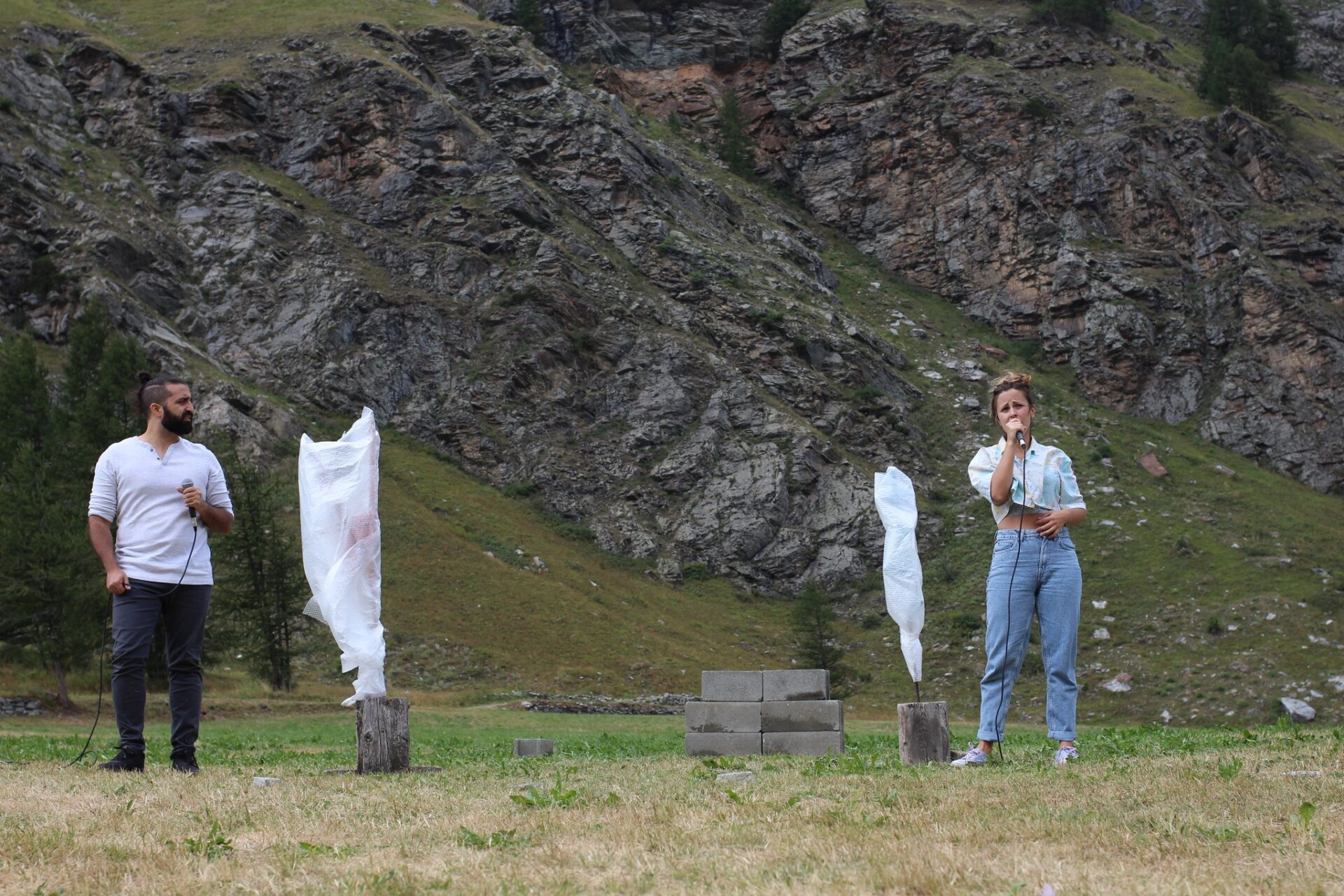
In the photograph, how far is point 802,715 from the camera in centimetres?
1225

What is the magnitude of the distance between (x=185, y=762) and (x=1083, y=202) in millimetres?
69895

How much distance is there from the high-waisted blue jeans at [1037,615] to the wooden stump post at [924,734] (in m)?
0.43

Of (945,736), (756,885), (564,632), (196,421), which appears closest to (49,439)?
(196,421)

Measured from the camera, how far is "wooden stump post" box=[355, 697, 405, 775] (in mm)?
8086

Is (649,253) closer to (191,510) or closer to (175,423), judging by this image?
(175,423)

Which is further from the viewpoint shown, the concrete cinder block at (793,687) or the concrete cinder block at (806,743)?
the concrete cinder block at (793,687)

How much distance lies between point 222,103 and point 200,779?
62.5m

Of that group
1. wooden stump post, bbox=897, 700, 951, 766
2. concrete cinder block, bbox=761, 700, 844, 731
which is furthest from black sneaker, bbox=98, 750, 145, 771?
concrete cinder block, bbox=761, 700, 844, 731

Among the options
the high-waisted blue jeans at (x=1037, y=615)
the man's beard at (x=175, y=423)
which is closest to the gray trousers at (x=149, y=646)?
the man's beard at (x=175, y=423)

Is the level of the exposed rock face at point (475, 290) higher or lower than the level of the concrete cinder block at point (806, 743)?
higher

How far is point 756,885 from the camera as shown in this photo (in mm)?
3637

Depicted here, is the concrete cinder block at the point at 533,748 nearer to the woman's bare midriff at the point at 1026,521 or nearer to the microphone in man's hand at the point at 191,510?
the microphone in man's hand at the point at 191,510

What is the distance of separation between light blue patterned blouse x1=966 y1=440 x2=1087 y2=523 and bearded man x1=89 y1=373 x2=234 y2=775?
5579 millimetres

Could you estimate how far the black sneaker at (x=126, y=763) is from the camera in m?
7.70
